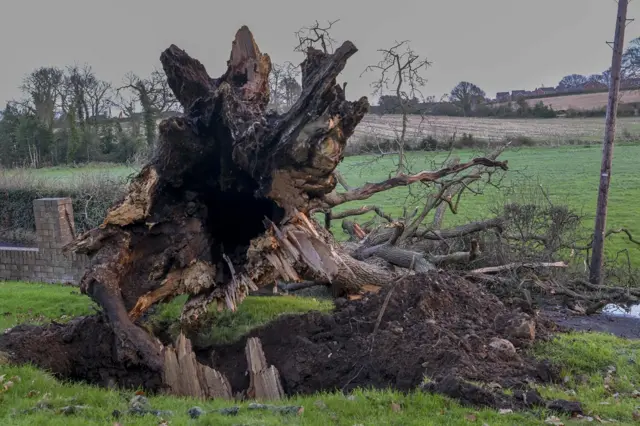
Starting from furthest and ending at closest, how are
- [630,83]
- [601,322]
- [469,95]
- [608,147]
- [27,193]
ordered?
[469,95]
[27,193]
[630,83]
[608,147]
[601,322]

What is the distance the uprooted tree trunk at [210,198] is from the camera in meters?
6.36

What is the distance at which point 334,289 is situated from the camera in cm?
890

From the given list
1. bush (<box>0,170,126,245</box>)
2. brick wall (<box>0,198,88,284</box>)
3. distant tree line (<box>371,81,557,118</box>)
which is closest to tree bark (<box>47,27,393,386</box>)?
brick wall (<box>0,198,88,284</box>)

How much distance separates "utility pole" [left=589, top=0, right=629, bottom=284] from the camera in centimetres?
1081

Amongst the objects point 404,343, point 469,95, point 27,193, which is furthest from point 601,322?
point 469,95

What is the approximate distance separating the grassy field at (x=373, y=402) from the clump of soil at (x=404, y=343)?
38cm

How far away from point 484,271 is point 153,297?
18.5 feet

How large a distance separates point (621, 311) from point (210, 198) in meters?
7.02

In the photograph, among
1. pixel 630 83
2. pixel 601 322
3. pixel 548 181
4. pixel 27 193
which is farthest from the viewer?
pixel 548 181

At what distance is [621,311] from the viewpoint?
9.51m

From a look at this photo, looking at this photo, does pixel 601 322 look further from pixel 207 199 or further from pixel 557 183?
pixel 557 183

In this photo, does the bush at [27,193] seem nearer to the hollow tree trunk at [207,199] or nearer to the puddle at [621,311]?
the hollow tree trunk at [207,199]

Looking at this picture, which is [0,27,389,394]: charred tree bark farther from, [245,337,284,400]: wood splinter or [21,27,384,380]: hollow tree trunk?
[245,337,284,400]: wood splinter

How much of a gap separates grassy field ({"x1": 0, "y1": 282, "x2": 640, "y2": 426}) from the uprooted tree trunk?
2.90ft
